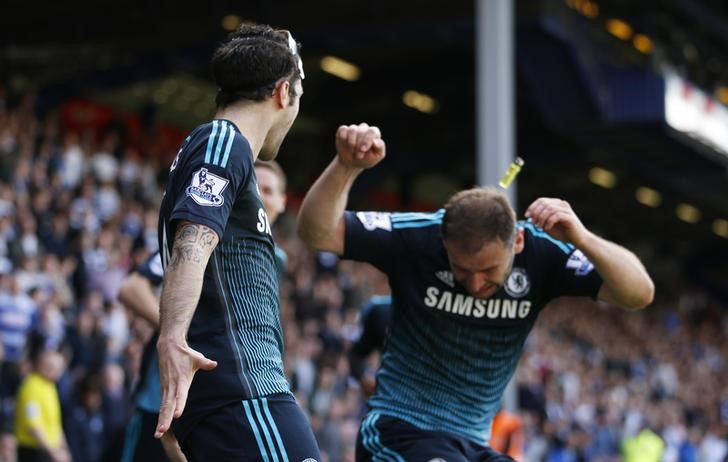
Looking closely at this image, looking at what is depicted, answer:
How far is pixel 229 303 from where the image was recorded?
4102 mm

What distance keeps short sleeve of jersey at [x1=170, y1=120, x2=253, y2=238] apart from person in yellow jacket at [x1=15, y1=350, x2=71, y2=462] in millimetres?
8348

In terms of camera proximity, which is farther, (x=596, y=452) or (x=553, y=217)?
(x=596, y=452)

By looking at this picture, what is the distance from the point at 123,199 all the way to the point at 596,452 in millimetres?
10197

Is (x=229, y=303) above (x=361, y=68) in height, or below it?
below

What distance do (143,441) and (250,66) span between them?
2.86m

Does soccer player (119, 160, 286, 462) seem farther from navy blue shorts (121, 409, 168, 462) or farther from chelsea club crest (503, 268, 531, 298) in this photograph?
chelsea club crest (503, 268, 531, 298)

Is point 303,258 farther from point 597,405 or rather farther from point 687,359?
point 687,359

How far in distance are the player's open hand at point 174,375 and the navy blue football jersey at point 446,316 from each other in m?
1.81

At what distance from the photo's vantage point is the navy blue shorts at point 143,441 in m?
6.43

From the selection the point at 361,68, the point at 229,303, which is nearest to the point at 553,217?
the point at 229,303

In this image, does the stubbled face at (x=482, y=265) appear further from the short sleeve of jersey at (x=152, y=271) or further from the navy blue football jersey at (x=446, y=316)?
the short sleeve of jersey at (x=152, y=271)

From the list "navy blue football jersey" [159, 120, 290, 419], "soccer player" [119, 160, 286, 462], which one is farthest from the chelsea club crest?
"navy blue football jersey" [159, 120, 290, 419]

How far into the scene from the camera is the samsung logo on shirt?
5426mm

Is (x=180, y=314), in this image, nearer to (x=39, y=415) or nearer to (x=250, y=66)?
(x=250, y=66)
